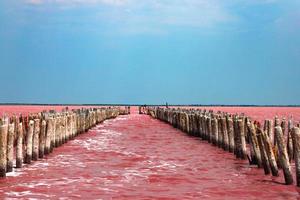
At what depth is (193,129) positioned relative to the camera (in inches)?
1024

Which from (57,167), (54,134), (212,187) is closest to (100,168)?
(57,167)

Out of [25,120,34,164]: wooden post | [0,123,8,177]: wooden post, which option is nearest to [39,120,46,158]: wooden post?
[25,120,34,164]: wooden post

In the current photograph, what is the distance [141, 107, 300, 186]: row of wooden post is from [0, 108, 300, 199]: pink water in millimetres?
349

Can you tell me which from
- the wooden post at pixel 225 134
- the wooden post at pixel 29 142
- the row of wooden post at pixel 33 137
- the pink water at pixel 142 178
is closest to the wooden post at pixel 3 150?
the row of wooden post at pixel 33 137

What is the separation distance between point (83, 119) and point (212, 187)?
1816cm

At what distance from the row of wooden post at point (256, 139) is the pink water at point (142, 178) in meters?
0.35

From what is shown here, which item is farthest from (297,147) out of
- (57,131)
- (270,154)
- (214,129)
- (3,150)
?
(57,131)

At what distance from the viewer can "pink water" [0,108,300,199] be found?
1004cm

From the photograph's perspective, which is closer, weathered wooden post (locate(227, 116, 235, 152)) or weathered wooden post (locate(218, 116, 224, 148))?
weathered wooden post (locate(227, 116, 235, 152))

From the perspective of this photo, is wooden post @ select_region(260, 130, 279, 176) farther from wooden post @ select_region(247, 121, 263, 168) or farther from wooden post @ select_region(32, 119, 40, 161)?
wooden post @ select_region(32, 119, 40, 161)

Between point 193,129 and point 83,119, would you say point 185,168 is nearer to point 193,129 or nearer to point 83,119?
point 193,129

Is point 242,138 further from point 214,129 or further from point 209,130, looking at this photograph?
point 209,130

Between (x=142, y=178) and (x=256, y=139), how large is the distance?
3.47 meters

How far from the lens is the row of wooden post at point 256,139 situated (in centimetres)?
1095
